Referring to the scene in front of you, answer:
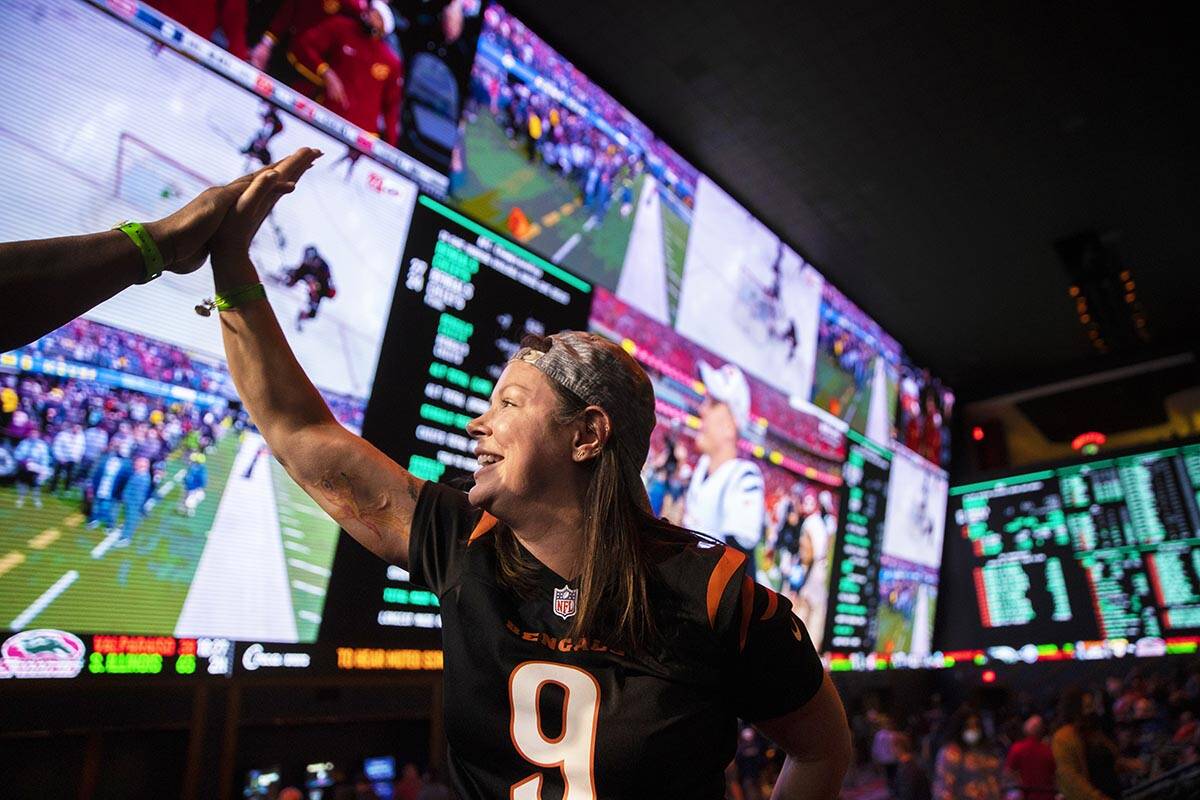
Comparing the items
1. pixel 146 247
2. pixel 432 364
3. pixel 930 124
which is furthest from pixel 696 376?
pixel 146 247

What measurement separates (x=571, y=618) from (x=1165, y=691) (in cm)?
921

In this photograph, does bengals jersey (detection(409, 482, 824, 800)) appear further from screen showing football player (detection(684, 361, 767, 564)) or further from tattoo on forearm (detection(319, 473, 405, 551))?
screen showing football player (detection(684, 361, 767, 564))

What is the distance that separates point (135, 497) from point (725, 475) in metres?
4.14

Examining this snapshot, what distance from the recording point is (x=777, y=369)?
713 centimetres

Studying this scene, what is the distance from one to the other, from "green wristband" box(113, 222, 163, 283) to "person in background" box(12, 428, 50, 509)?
2.31 meters

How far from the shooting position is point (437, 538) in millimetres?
1382

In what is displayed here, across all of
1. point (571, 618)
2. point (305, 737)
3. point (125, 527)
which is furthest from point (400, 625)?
point (571, 618)

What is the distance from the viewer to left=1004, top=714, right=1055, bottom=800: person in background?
5141 mm

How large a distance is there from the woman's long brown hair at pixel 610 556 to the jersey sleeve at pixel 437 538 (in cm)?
7

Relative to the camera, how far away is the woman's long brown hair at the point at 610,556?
1.22 m

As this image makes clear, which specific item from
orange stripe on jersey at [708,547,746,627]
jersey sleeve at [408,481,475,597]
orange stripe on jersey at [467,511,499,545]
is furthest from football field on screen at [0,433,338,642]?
orange stripe on jersey at [708,547,746,627]

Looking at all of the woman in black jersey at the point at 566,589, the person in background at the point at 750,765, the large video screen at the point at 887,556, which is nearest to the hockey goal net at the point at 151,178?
the woman in black jersey at the point at 566,589

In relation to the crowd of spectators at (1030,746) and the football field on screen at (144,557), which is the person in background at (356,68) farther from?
the crowd of spectators at (1030,746)

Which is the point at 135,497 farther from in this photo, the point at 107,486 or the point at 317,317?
the point at 317,317
